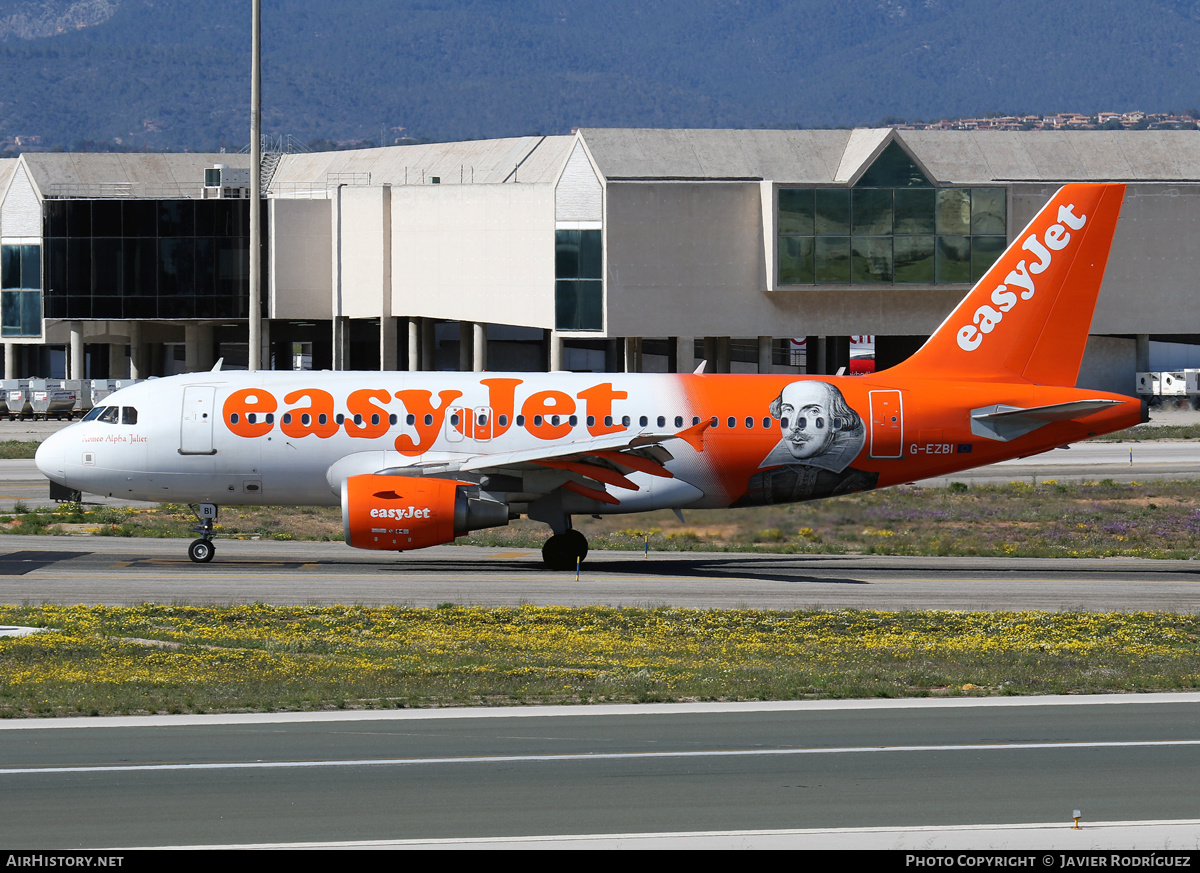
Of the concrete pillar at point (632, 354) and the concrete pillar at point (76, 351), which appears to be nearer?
the concrete pillar at point (632, 354)

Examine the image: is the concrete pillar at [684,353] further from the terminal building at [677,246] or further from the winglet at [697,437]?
the winglet at [697,437]

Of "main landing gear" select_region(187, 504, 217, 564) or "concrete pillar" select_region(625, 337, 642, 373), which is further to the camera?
"concrete pillar" select_region(625, 337, 642, 373)

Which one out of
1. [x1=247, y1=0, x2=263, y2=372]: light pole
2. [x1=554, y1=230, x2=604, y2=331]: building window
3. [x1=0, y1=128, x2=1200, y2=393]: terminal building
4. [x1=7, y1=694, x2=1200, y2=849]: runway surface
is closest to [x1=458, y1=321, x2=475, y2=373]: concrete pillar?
[x1=0, y1=128, x2=1200, y2=393]: terminal building

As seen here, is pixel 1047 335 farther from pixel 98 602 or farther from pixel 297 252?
pixel 297 252

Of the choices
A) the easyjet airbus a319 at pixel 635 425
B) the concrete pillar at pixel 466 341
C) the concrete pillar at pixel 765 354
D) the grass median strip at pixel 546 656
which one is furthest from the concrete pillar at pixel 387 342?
the grass median strip at pixel 546 656

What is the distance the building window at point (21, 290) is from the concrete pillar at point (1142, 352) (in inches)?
2938

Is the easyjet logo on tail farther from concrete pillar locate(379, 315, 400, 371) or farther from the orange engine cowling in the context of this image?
concrete pillar locate(379, 315, 400, 371)

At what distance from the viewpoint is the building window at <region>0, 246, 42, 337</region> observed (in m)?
110

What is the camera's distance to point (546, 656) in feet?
77.7

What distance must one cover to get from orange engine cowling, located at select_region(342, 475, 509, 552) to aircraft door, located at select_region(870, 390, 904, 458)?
9.40m

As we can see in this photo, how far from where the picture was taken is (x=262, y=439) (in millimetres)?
33938

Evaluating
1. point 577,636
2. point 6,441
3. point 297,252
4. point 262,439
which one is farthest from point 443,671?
point 297,252

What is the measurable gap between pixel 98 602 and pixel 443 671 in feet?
31.8

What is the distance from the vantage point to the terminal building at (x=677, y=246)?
81562 mm
